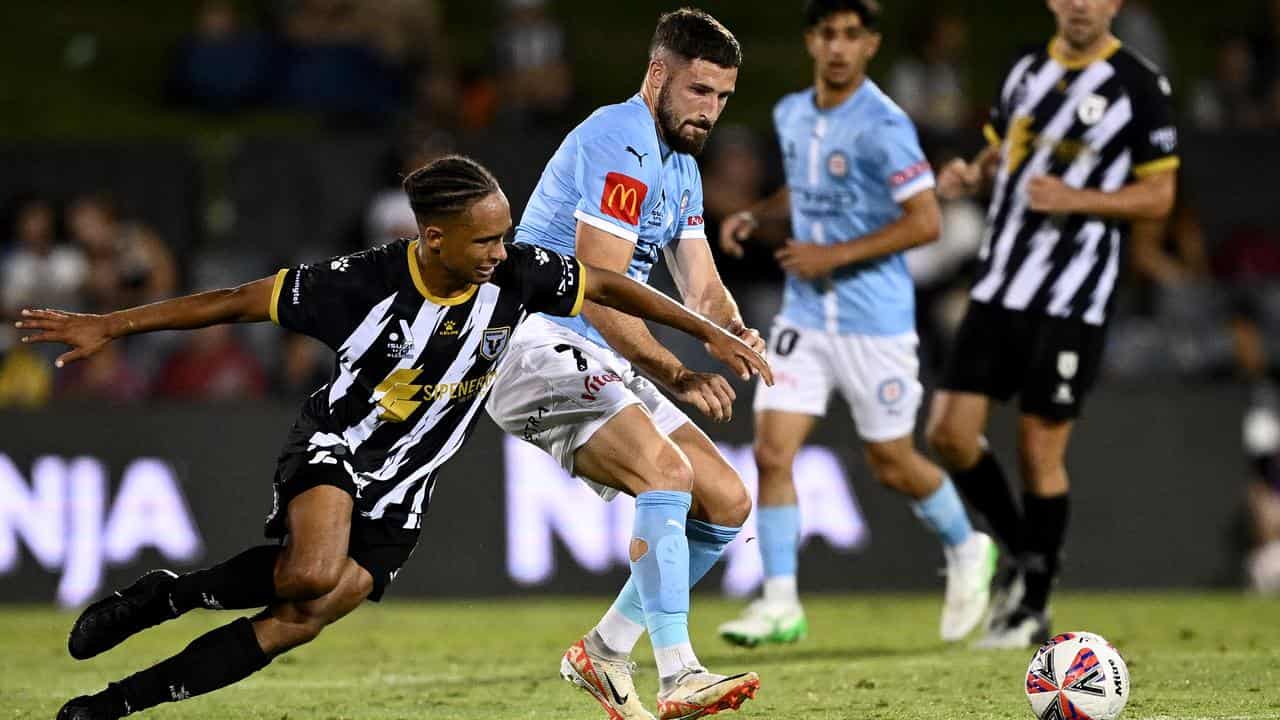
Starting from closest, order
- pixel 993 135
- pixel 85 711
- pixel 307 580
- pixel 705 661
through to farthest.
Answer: pixel 85 711, pixel 307 580, pixel 705 661, pixel 993 135

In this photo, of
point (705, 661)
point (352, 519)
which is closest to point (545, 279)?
point (352, 519)

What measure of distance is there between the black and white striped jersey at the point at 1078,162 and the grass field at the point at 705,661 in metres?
1.64

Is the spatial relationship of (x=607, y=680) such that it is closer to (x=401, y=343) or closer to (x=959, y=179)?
(x=401, y=343)

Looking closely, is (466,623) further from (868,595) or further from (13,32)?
(13,32)

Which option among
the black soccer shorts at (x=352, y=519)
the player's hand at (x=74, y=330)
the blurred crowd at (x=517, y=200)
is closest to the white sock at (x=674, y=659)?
the black soccer shorts at (x=352, y=519)

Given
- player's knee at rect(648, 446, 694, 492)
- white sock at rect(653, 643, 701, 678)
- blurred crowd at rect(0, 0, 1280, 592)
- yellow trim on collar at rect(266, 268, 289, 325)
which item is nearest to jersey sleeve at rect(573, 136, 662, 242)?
player's knee at rect(648, 446, 694, 492)

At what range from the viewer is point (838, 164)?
26.0 ft

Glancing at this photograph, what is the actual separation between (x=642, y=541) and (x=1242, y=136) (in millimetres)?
10077

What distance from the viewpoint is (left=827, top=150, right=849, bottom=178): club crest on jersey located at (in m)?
7.91

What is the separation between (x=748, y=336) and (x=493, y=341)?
2.81 ft

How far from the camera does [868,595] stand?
10805 mm

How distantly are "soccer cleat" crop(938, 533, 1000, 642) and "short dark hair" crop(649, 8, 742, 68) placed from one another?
329 centimetres

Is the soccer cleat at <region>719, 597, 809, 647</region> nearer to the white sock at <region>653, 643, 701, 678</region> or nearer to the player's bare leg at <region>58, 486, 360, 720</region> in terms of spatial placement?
the white sock at <region>653, 643, 701, 678</region>

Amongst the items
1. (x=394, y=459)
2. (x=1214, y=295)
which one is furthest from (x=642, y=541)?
(x=1214, y=295)
